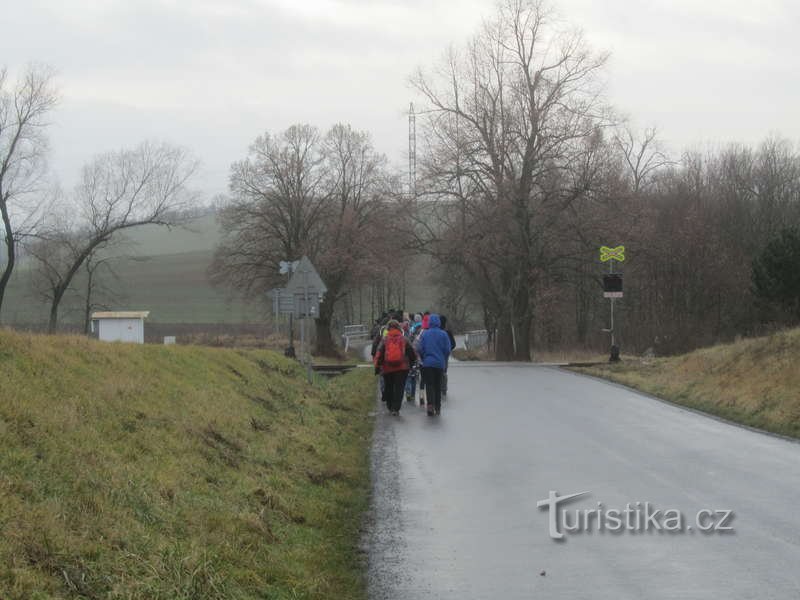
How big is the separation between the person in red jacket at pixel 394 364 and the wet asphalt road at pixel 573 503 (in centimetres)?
99

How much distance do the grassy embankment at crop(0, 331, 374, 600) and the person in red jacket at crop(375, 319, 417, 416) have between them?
4.56 meters

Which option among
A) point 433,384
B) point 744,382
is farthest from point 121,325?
point 744,382

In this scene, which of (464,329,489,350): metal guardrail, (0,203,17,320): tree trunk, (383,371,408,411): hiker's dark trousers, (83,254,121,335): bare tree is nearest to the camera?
(383,371,408,411): hiker's dark trousers

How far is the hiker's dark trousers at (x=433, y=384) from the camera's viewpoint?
61.0 feet

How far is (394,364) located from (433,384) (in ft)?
2.90

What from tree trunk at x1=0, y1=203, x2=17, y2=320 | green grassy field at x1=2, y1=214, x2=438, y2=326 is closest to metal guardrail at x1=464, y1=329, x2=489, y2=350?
green grassy field at x1=2, y1=214, x2=438, y2=326

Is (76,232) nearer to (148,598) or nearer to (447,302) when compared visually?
(447,302)

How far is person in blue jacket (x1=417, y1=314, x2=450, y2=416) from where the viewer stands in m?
18.7

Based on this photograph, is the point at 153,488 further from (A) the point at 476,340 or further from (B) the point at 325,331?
(A) the point at 476,340

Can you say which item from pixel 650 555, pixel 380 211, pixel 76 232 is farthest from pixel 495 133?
pixel 650 555

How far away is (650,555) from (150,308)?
7679cm

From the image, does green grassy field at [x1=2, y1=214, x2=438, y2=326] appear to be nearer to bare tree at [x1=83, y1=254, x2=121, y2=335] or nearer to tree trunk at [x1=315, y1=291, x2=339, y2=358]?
bare tree at [x1=83, y1=254, x2=121, y2=335]

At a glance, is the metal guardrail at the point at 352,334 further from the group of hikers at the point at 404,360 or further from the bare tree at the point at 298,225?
the group of hikers at the point at 404,360

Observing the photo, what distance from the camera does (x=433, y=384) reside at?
61.6 ft
